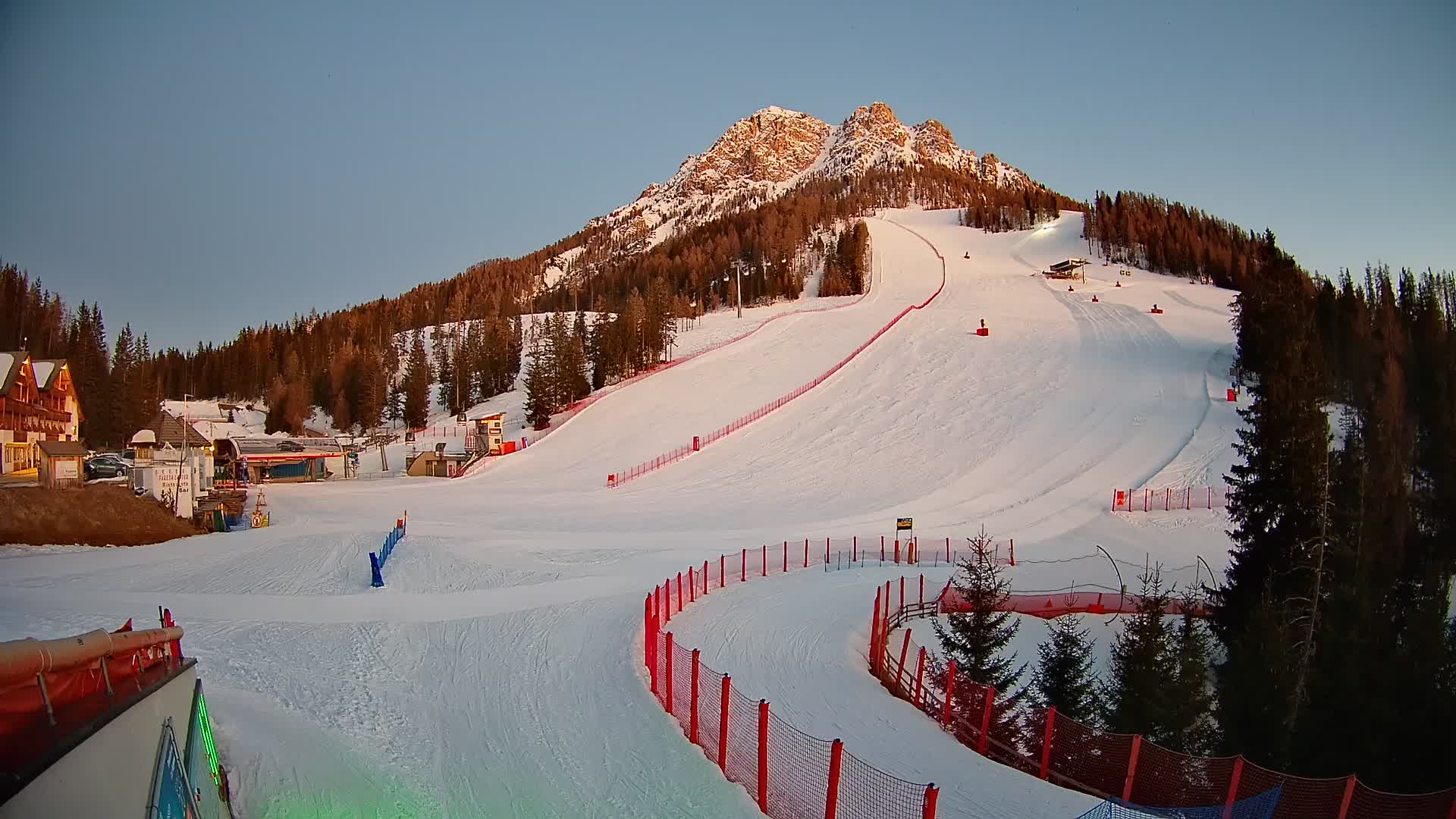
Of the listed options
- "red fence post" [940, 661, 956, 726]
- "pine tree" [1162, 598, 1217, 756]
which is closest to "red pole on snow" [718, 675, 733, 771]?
"red fence post" [940, 661, 956, 726]

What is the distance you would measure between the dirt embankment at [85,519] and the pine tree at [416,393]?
46072 millimetres

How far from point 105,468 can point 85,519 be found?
23.9 m

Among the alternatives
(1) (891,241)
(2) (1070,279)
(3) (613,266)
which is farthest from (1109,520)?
(3) (613,266)

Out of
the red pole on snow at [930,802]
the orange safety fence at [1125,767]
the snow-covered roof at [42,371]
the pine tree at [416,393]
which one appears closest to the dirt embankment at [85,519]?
the snow-covered roof at [42,371]

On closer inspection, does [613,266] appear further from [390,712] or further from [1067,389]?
[390,712]

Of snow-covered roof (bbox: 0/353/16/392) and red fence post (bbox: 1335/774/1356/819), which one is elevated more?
snow-covered roof (bbox: 0/353/16/392)

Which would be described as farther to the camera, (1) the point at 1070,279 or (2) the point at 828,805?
(1) the point at 1070,279

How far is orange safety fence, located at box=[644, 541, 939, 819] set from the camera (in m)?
7.77

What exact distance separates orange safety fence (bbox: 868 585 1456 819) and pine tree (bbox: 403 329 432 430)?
6678 centimetres

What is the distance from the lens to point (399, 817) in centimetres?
742

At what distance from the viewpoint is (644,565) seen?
2233 centimetres

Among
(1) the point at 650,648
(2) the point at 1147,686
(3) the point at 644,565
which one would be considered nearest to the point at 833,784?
(1) the point at 650,648

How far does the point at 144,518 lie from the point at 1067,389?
1684 inches

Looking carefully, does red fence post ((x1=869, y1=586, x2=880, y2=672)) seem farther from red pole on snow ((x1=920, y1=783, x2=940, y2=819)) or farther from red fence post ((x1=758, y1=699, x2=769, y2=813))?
red pole on snow ((x1=920, y1=783, x2=940, y2=819))
